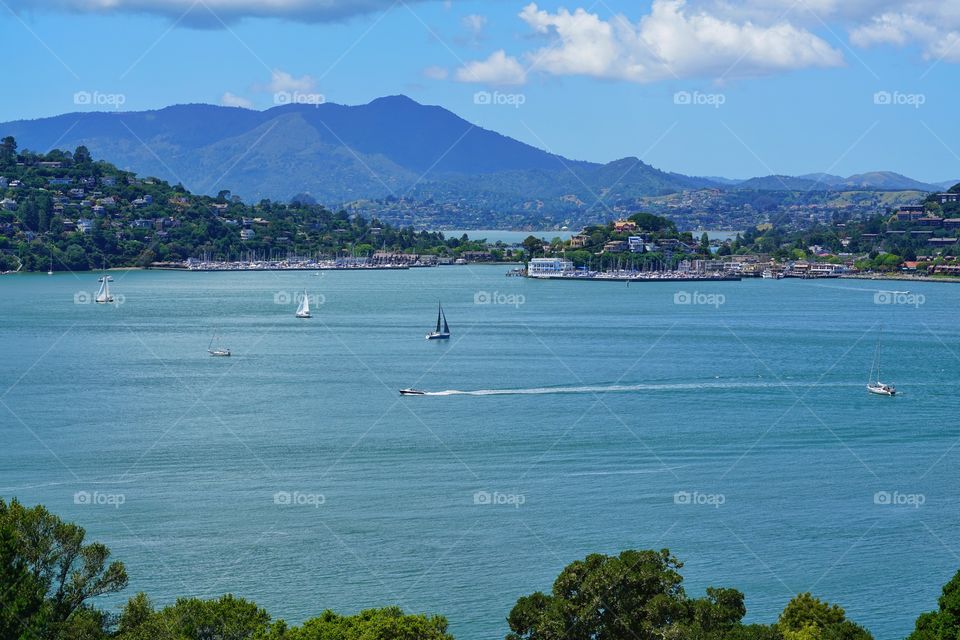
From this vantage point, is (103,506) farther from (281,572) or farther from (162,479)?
(281,572)

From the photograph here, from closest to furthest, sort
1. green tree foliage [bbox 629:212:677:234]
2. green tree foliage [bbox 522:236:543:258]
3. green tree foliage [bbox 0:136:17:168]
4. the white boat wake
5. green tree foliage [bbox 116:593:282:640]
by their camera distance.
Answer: green tree foliage [bbox 116:593:282:640], the white boat wake, green tree foliage [bbox 522:236:543:258], green tree foliage [bbox 0:136:17:168], green tree foliage [bbox 629:212:677:234]

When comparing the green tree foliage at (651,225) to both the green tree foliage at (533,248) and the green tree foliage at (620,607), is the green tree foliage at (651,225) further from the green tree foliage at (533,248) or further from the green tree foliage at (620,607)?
the green tree foliage at (620,607)

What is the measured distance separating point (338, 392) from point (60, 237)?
49.0 metres

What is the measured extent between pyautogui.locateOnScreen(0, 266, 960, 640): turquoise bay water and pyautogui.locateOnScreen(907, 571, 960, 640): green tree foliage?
8.60 ft

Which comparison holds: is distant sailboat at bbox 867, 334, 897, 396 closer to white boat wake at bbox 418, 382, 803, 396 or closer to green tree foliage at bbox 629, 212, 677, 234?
white boat wake at bbox 418, 382, 803, 396

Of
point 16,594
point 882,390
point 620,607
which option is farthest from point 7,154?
point 620,607

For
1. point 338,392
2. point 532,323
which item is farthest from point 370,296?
A: point 338,392

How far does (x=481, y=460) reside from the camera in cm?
1580

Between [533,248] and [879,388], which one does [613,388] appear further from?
[533,248]

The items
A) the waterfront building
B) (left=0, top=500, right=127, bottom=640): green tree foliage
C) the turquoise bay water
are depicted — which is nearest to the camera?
(left=0, top=500, right=127, bottom=640): green tree foliage

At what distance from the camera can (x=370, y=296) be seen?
4669 cm

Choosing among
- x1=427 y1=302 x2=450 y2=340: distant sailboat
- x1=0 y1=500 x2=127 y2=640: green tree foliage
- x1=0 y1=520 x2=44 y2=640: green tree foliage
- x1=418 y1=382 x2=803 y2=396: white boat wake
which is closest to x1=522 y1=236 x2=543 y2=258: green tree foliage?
x1=427 y1=302 x2=450 y2=340: distant sailboat

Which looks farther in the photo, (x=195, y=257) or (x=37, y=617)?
(x=195, y=257)

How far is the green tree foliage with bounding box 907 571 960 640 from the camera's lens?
7.61 metres
